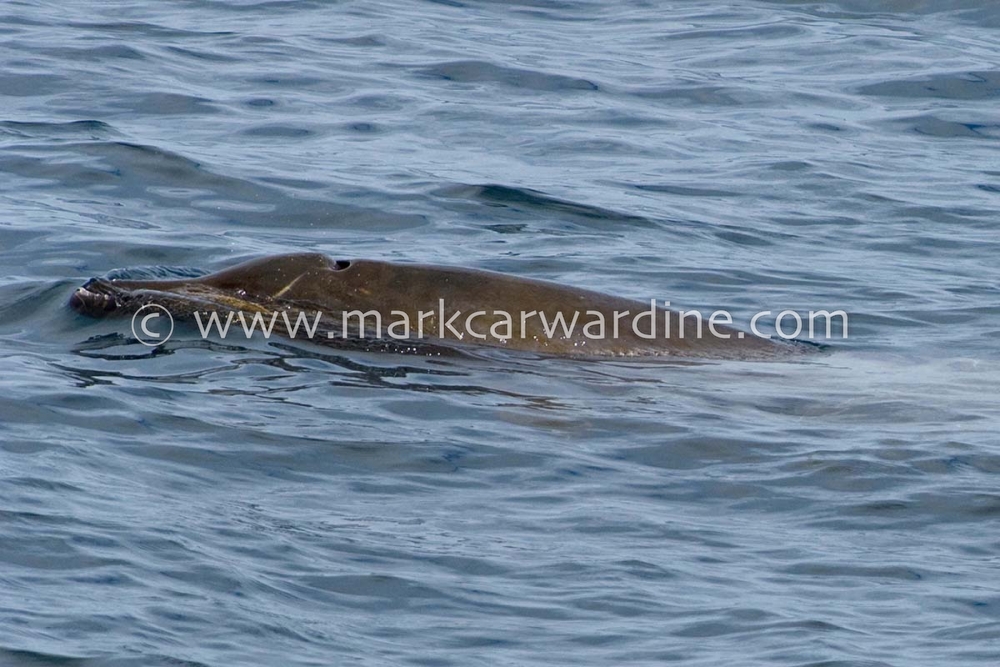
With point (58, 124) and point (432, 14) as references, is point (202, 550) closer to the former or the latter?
point (58, 124)

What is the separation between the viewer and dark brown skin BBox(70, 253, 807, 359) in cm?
830

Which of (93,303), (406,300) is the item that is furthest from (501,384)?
(93,303)

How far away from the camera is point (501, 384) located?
7848mm

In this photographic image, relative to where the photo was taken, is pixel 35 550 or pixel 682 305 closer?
pixel 35 550

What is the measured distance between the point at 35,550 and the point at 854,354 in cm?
479

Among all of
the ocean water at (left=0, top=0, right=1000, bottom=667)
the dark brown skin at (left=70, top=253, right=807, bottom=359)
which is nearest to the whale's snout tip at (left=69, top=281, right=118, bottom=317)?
the dark brown skin at (left=70, top=253, right=807, bottom=359)

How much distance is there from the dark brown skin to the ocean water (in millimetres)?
179

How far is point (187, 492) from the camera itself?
6.22 meters

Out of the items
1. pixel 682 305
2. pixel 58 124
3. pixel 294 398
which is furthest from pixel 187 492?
pixel 58 124

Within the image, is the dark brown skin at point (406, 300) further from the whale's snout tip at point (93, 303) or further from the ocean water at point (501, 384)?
the ocean water at point (501, 384)

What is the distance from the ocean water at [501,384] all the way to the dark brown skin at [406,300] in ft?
0.59

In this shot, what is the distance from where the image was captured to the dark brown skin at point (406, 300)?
8.30m

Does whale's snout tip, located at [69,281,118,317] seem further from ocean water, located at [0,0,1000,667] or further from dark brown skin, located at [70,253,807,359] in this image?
ocean water, located at [0,0,1000,667]

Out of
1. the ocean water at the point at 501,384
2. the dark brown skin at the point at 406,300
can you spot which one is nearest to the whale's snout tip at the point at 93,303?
the dark brown skin at the point at 406,300
